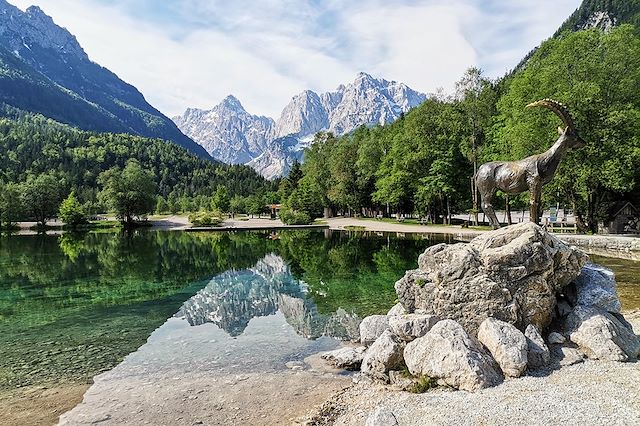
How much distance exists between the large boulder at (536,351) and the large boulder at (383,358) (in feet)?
9.47

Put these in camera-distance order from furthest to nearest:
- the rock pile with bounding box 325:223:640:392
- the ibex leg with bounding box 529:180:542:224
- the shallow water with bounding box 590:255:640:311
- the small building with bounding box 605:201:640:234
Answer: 1. the small building with bounding box 605:201:640:234
2. the ibex leg with bounding box 529:180:542:224
3. the shallow water with bounding box 590:255:640:311
4. the rock pile with bounding box 325:223:640:392

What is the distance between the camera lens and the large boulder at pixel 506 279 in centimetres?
1072

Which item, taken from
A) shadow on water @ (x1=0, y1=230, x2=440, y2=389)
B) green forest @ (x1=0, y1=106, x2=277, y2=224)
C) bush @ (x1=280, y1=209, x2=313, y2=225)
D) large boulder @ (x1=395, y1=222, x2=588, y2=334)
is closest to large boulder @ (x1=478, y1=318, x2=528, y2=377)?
large boulder @ (x1=395, y1=222, x2=588, y2=334)

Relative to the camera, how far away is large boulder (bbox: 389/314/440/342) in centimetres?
1081

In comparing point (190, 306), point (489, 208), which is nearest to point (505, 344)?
point (489, 208)

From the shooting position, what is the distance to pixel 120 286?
24.6 metres

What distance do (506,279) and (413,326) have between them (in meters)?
2.69

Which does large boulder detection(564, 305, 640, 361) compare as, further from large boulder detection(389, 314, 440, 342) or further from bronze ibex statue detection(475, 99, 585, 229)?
bronze ibex statue detection(475, 99, 585, 229)

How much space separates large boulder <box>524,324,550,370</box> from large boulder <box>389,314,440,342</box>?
7.28 feet

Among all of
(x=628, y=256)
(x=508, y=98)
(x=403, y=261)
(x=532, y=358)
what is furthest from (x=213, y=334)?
(x=508, y=98)

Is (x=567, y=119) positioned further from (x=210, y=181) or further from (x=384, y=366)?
(x=210, y=181)

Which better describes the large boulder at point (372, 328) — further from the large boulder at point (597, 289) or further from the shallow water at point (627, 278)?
the shallow water at point (627, 278)

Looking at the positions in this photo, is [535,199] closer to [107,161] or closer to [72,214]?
[72,214]

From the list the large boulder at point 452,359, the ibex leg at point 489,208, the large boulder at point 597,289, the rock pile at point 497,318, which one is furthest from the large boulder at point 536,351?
the ibex leg at point 489,208
